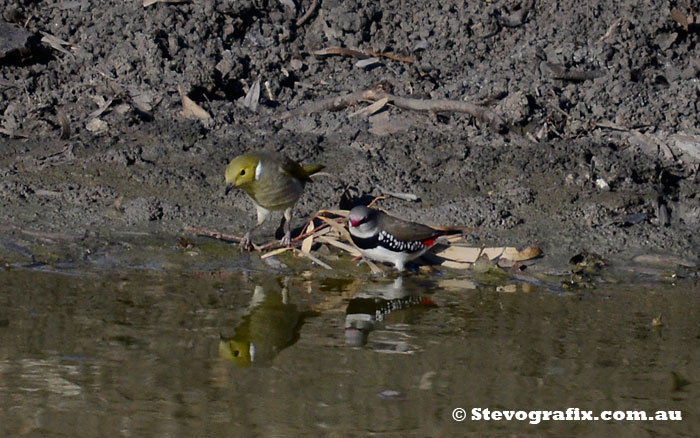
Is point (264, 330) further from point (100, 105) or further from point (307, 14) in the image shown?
point (307, 14)

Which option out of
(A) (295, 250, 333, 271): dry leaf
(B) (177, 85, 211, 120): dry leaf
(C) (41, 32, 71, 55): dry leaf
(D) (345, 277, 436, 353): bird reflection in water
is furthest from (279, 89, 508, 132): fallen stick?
(D) (345, 277, 436, 353): bird reflection in water

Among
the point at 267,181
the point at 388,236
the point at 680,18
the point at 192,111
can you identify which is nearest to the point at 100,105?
the point at 192,111

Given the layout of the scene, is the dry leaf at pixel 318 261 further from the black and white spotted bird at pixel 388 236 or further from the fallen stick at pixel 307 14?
the fallen stick at pixel 307 14

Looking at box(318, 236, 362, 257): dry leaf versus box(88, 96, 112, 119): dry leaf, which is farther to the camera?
box(88, 96, 112, 119): dry leaf

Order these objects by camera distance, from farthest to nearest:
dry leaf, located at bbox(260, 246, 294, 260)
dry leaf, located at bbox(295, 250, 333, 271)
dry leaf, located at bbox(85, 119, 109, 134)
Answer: dry leaf, located at bbox(85, 119, 109, 134), dry leaf, located at bbox(260, 246, 294, 260), dry leaf, located at bbox(295, 250, 333, 271)

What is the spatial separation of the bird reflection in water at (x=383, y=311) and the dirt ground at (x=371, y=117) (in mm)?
1311

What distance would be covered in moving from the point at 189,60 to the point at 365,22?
1.88 metres

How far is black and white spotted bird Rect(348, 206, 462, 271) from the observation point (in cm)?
896

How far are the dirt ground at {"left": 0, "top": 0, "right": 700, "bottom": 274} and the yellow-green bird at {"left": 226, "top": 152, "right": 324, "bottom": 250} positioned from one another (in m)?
0.41

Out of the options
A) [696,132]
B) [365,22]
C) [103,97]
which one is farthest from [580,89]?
[103,97]

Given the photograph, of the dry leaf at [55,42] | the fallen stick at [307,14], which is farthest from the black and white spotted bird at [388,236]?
the dry leaf at [55,42]

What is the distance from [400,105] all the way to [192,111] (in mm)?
1932

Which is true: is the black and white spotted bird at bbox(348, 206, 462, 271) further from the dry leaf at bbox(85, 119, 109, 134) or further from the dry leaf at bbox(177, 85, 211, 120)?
the dry leaf at bbox(85, 119, 109, 134)

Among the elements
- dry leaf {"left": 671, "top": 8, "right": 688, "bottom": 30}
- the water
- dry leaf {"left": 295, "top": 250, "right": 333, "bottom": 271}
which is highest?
dry leaf {"left": 671, "top": 8, "right": 688, "bottom": 30}
